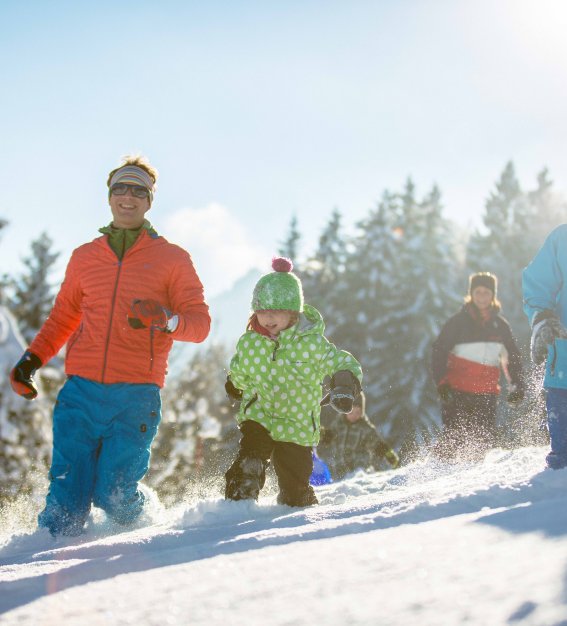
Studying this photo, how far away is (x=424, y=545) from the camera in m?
1.99

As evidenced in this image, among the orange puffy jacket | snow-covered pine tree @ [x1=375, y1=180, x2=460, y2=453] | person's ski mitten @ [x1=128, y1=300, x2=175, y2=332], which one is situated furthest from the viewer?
snow-covered pine tree @ [x1=375, y1=180, x2=460, y2=453]

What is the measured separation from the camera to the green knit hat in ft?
15.0

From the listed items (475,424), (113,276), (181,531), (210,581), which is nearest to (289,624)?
(210,581)

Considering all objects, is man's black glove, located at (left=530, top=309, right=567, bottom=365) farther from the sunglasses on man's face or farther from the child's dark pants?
the sunglasses on man's face

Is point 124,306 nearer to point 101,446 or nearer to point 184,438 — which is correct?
point 101,446

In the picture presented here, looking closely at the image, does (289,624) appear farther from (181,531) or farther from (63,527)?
(63,527)

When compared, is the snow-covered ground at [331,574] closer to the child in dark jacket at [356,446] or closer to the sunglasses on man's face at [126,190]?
the sunglasses on man's face at [126,190]

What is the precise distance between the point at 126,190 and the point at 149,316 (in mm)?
1047

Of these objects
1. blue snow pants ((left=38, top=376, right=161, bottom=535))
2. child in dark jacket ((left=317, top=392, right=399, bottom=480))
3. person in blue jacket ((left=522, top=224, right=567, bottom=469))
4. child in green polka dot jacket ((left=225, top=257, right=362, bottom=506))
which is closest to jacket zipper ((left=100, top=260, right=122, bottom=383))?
blue snow pants ((left=38, top=376, right=161, bottom=535))

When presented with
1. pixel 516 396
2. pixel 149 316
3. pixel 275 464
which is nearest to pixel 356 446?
pixel 516 396

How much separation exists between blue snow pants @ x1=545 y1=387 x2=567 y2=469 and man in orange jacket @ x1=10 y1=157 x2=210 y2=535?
234 centimetres

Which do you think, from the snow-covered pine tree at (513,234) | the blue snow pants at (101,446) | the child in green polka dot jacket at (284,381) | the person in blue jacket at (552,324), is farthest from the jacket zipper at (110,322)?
the snow-covered pine tree at (513,234)

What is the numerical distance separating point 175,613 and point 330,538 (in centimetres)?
87

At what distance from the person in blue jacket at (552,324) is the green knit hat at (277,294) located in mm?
1572
